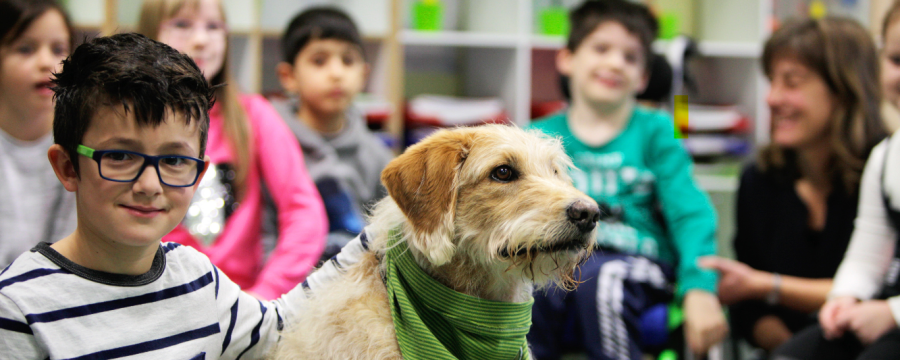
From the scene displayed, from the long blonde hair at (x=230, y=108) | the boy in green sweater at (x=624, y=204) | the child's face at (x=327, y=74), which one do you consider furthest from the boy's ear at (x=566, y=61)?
the long blonde hair at (x=230, y=108)

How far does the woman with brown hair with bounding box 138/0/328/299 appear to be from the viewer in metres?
1.58

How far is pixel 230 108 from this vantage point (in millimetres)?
1667

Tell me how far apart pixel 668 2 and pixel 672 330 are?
2.80 m

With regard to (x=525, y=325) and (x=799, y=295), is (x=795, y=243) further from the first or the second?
(x=525, y=325)

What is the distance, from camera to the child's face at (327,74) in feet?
6.79

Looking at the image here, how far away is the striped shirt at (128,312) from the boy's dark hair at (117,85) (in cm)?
16

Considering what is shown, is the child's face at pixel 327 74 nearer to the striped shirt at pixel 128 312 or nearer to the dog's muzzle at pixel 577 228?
the striped shirt at pixel 128 312

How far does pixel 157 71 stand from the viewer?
85cm

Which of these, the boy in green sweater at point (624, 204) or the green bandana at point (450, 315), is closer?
the green bandana at point (450, 315)

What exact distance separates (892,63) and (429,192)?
4.48ft

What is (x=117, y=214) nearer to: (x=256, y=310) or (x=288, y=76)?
(x=256, y=310)

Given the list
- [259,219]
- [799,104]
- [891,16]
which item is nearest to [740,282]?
[799,104]

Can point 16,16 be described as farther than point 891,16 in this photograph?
No

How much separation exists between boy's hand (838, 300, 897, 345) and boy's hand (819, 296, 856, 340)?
0.03 m
